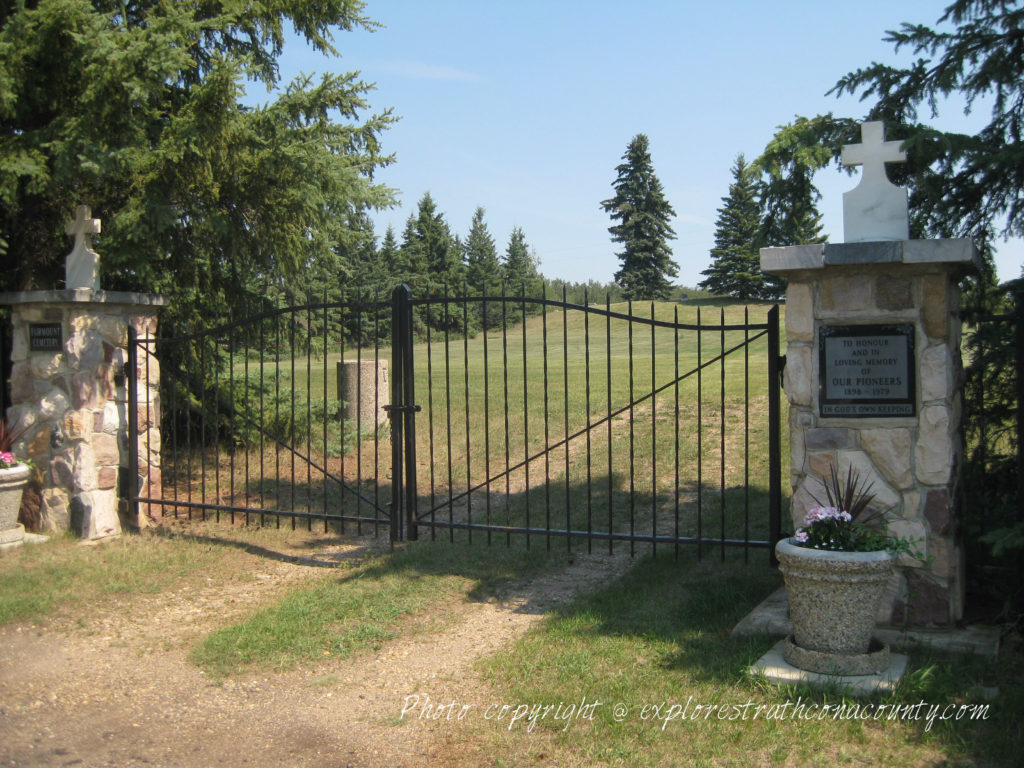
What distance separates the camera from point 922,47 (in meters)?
6.19

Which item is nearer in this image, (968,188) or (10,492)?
(968,188)

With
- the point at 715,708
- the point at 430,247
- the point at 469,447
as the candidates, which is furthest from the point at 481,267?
the point at 715,708

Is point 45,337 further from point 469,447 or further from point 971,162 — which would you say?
point 971,162

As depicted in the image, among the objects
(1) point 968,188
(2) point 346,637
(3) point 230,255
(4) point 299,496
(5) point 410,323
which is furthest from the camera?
(4) point 299,496

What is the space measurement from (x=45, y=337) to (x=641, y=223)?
44.6 metres

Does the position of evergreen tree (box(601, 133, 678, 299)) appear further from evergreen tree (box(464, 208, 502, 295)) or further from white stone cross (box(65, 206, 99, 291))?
white stone cross (box(65, 206, 99, 291))

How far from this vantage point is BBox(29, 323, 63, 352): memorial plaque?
24.3 ft

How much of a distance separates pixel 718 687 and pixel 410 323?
3.64 m

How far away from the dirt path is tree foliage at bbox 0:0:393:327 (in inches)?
149

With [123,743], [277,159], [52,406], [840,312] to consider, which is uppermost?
[277,159]

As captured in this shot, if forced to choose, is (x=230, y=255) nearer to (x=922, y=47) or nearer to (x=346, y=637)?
(x=346, y=637)

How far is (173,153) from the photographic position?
24.3 feet

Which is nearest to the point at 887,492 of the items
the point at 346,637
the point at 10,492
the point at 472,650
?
the point at 472,650

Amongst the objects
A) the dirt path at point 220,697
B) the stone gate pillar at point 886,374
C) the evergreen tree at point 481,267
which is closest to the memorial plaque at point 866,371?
the stone gate pillar at point 886,374
